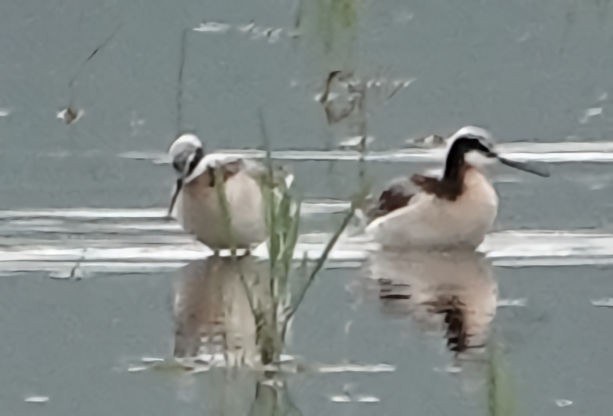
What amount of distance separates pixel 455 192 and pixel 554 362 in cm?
333

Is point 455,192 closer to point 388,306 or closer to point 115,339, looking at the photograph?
point 388,306

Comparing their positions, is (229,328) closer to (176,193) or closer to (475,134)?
(176,193)

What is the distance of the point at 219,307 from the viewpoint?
857cm

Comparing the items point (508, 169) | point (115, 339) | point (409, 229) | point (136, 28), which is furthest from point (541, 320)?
point (136, 28)

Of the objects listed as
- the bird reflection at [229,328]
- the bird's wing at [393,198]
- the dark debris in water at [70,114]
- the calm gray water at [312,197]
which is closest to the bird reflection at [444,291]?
the calm gray water at [312,197]

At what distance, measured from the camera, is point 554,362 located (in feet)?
24.8

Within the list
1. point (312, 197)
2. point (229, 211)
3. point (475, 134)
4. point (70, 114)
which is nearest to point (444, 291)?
point (229, 211)

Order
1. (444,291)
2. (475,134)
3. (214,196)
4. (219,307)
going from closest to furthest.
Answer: (219,307)
(444,291)
(214,196)
(475,134)

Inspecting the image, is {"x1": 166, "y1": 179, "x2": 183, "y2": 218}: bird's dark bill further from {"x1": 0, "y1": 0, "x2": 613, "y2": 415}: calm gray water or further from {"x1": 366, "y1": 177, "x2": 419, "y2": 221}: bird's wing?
{"x1": 366, "y1": 177, "x2": 419, "y2": 221}: bird's wing

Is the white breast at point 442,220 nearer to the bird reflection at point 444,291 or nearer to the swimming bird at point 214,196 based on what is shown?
the bird reflection at point 444,291

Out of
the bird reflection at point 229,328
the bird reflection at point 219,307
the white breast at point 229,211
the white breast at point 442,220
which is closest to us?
the bird reflection at point 229,328

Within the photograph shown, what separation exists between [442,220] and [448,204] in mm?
213

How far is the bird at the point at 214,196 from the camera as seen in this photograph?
9.95 meters

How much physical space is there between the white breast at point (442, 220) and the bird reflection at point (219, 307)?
29.2 inches
